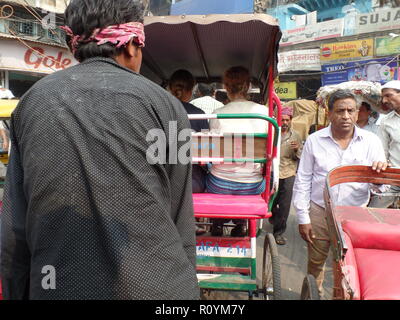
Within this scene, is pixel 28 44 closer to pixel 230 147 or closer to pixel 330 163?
pixel 230 147

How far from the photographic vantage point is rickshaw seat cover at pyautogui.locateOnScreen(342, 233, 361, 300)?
1521 millimetres

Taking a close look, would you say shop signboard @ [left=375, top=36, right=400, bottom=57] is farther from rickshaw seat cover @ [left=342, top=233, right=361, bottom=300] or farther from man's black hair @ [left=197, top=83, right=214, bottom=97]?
rickshaw seat cover @ [left=342, top=233, right=361, bottom=300]

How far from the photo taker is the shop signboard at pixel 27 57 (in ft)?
34.4

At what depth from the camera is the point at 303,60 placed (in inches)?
689

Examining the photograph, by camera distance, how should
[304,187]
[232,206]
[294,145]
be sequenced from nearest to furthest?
[232,206] < [304,187] < [294,145]

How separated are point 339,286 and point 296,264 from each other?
2.44m

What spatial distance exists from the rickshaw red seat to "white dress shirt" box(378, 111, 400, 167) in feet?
6.52

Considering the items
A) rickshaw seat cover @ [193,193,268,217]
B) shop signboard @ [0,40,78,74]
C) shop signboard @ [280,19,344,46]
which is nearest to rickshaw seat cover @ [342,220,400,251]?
rickshaw seat cover @ [193,193,268,217]

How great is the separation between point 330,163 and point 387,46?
15206 mm

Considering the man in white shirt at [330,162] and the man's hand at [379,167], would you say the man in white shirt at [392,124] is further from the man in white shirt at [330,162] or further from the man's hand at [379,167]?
the man's hand at [379,167]

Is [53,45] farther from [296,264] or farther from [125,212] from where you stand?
[125,212]

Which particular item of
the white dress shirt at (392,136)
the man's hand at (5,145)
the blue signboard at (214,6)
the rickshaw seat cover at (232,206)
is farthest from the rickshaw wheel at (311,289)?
the blue signboard at (214,6)

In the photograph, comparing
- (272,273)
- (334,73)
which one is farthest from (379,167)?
(334,73)
